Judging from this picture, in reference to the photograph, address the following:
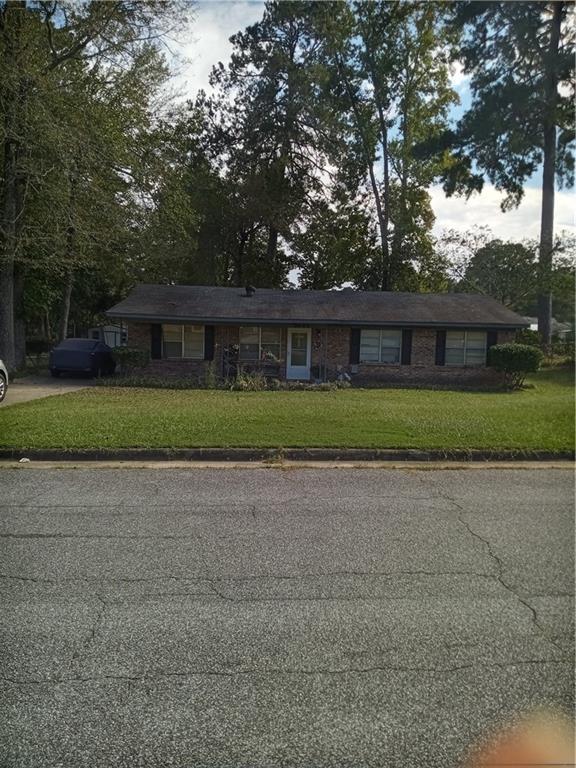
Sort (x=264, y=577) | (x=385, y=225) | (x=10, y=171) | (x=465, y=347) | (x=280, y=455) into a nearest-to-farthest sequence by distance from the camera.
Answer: (x=264, y=577)
(x=280, y=455)
(x=10, y=171)
(x=465, y=347)
(x=385, y=225)

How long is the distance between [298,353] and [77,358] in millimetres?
8296

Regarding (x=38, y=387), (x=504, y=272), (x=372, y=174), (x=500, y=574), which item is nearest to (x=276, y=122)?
(x=372, y=174)

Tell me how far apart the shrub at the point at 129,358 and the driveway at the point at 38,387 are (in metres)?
1.21

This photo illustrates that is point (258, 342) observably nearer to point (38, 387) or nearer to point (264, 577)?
point (38, 387)

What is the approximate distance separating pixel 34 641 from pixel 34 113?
1751 cm

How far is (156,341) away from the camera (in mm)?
19562

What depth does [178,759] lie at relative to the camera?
7.04 ft

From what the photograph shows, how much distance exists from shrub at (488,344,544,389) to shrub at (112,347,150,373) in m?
12.8

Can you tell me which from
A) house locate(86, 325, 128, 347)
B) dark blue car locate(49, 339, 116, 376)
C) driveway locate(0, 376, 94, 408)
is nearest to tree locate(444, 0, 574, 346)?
driveway locate(0, 376, 94, 408)

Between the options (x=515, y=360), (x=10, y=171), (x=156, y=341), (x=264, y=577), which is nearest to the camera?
(x=264, y=577)

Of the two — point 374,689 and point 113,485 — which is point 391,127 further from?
point 374,689

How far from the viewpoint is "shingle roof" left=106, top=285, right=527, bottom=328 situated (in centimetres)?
1934

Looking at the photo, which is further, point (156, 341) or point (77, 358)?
point (156, 341)

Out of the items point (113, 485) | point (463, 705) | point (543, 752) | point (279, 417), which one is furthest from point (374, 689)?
point (279, 417)
